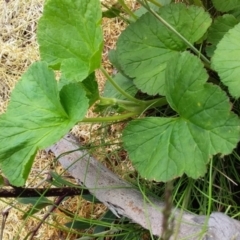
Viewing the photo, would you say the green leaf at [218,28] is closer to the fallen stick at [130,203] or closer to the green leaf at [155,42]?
the green leaf at [155,42]

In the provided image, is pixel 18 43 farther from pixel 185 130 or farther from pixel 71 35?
pixel 185 130

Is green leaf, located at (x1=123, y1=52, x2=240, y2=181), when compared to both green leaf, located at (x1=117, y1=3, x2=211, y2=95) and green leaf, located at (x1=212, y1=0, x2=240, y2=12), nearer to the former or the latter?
green leaf, located at (x1=117, y1=3, x2=211, y2=95)

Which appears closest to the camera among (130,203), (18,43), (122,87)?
(130,203)

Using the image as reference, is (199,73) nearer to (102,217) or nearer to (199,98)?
(199,98)

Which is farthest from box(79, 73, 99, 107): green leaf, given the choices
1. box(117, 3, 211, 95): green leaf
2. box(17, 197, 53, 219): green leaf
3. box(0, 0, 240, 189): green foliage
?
box(17, 197, 53, 219): green leaf

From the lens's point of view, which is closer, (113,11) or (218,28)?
(218,28)

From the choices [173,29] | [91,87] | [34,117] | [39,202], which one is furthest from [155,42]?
[39,202]

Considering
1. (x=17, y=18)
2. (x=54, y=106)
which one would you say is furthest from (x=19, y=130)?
(x=17, y=18)

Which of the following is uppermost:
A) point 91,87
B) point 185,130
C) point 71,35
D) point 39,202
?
point 71,35
